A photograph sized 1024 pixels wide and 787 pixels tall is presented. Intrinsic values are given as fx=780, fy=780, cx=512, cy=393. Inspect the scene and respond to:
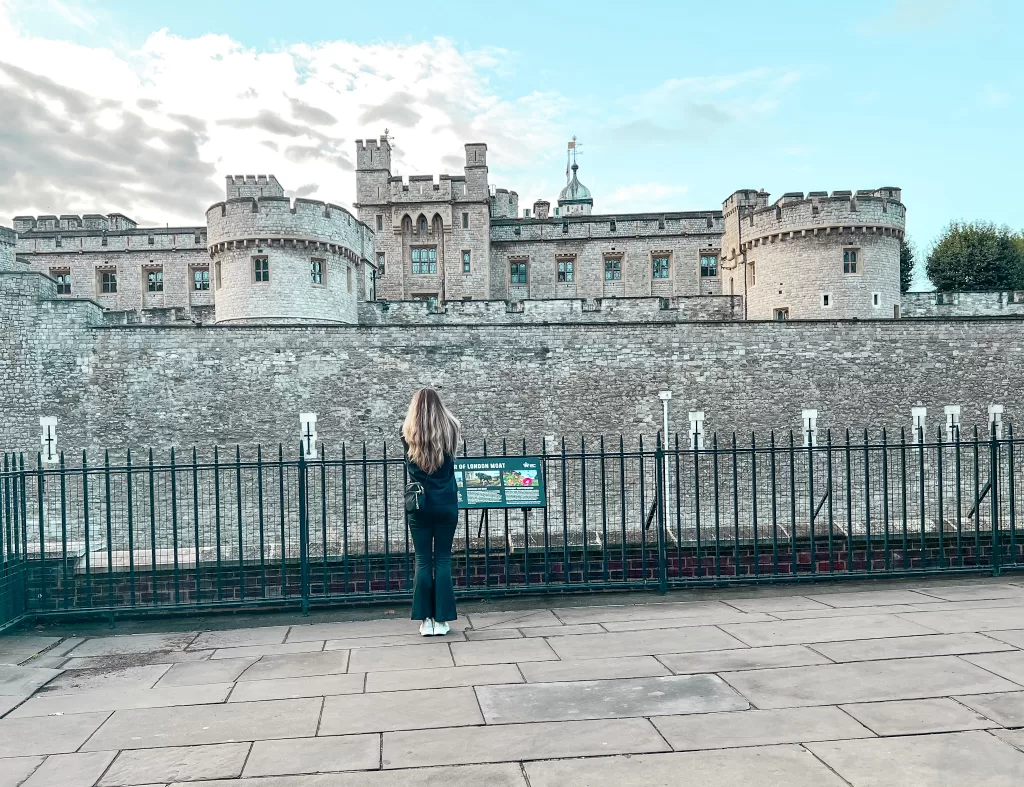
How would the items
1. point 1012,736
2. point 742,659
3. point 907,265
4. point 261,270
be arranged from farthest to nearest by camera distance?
point 907,265, point 261,270, point 742,659, point 1012,736

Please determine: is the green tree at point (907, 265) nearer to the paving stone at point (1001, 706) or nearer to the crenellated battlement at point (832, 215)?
the crenellated battlement at point (832, 215)

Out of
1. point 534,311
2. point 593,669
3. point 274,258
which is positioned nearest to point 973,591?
point 593,669

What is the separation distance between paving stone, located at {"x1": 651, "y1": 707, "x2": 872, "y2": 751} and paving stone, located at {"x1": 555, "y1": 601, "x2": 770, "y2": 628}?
2.09 meters

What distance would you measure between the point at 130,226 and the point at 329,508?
85.5 feet

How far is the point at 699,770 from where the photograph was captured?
3541 mm

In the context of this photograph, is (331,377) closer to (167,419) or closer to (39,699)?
(167,419)

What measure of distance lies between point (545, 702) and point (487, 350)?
18773mm

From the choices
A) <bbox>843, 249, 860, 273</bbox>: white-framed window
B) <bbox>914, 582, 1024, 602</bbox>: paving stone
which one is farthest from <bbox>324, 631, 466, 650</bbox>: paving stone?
<bbox>843, 249, 860, 273</bbox>: white-framed window

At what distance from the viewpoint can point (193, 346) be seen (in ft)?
72.2

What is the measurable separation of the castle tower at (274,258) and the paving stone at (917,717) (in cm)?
2272

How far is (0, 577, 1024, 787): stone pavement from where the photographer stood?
362 cm

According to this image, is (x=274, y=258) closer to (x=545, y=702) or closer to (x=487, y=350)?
(x=487, y=350)

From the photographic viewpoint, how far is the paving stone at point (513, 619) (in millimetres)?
6465

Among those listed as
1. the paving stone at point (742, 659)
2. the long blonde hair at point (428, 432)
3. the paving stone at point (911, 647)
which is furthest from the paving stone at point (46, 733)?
the paving stone at point (911, 647)
